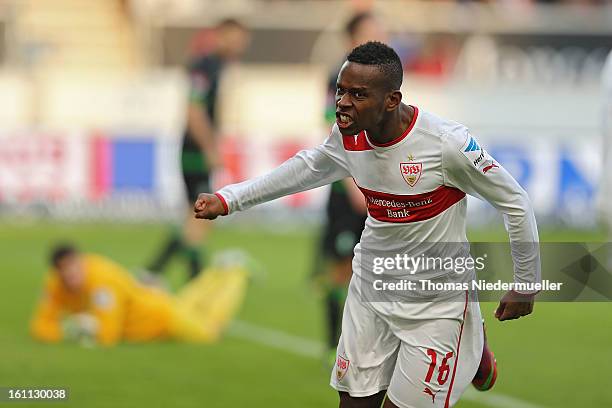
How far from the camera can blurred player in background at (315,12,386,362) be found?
8398 millimetres

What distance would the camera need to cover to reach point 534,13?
22.1m

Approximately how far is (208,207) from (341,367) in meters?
0.85

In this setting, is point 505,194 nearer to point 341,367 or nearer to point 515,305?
point 515,305

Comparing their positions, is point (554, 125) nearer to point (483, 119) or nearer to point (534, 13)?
point (483, 119)

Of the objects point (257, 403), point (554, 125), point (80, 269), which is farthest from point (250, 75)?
point (257, 403)

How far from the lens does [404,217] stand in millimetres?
5137

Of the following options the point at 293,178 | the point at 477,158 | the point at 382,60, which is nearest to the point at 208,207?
the point at 293,178

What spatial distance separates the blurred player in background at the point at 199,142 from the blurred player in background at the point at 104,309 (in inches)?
49.3

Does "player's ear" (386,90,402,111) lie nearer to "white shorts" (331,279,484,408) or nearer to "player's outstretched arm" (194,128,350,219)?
"player's outstretched arm" (194,128,350,219)

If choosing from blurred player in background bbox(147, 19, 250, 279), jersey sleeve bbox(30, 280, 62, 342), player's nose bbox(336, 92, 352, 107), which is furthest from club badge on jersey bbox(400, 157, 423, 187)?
blurred player in background bbox(147, 19, 250, 279)

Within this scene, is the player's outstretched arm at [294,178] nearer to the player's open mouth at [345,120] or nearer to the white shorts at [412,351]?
the player's open mouth at [345,120]

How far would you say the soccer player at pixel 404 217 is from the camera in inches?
195

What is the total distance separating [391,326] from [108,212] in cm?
1312

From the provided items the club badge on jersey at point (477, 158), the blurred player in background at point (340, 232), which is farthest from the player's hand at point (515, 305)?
the blurred player in background at point (340, 232)
